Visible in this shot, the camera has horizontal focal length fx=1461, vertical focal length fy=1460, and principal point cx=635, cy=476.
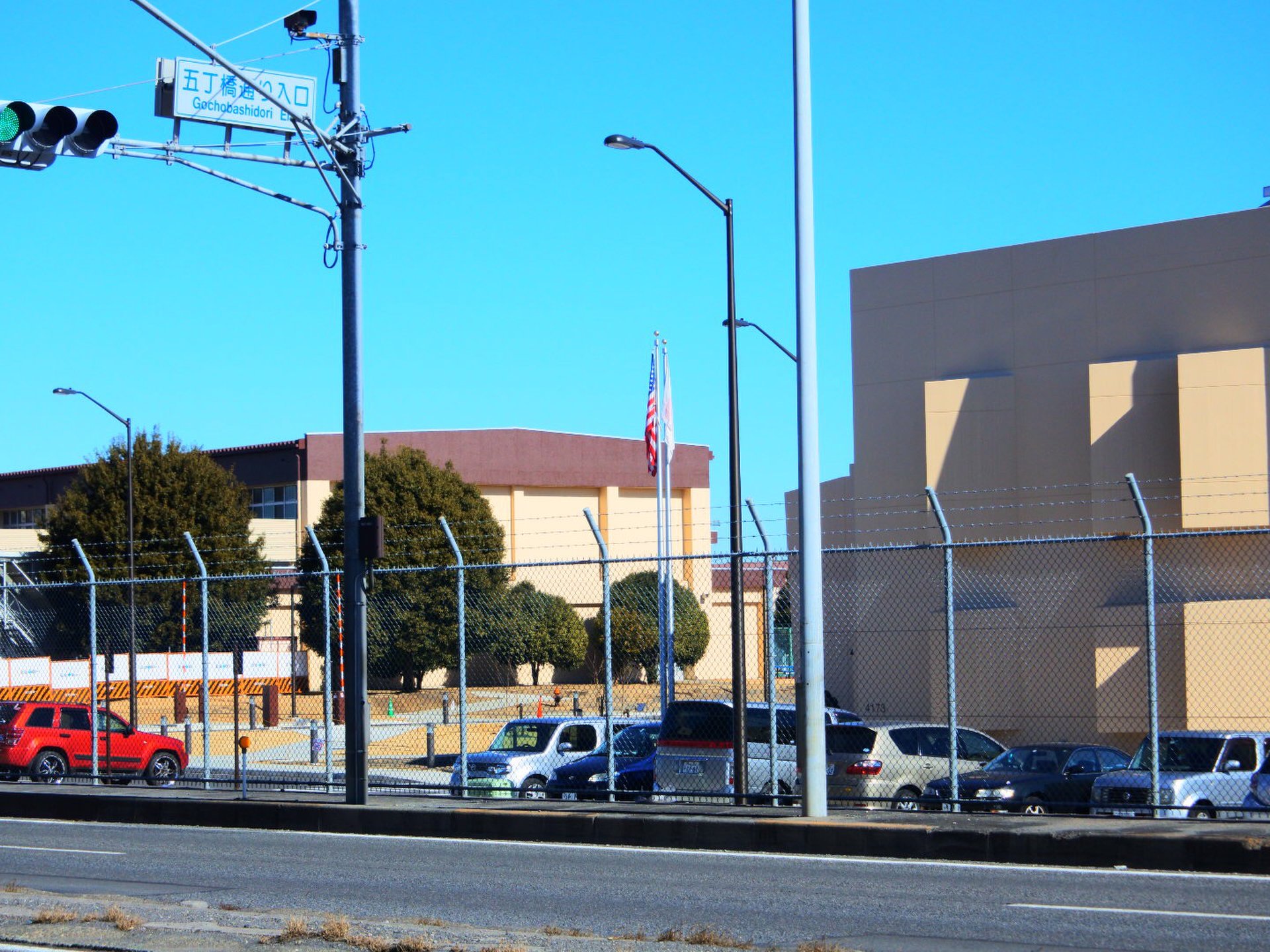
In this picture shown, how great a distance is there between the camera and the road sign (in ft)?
49.0

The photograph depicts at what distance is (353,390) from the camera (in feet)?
53.3

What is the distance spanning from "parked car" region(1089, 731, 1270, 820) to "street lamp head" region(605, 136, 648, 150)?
9226mm

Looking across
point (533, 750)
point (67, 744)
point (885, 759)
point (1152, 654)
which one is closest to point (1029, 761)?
point (885, 759)

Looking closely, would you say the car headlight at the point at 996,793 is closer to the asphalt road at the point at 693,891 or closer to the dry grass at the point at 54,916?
the asphalt road at the point at 693,891

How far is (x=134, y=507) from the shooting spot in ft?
176

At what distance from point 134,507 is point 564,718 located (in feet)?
114

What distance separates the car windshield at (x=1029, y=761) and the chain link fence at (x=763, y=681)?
0.05 metres

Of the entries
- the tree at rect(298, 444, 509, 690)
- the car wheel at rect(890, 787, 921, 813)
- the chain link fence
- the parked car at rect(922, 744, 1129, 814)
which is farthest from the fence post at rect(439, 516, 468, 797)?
the tree at rect(298, 444, 509, 690)

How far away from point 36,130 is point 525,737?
44.4 feet

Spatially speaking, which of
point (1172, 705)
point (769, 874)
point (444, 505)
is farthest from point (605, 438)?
point (769, 874)

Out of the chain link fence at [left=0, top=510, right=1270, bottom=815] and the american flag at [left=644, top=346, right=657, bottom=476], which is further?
the american flag at [left=644, top=346, right=657, bottom=476]

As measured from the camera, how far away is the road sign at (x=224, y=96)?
14930mm

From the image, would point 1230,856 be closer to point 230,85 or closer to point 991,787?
point 991,787

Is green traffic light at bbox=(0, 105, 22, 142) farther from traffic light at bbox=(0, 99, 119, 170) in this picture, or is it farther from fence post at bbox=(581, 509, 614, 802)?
fence post at bbox=(581, 509, 614, 802)
